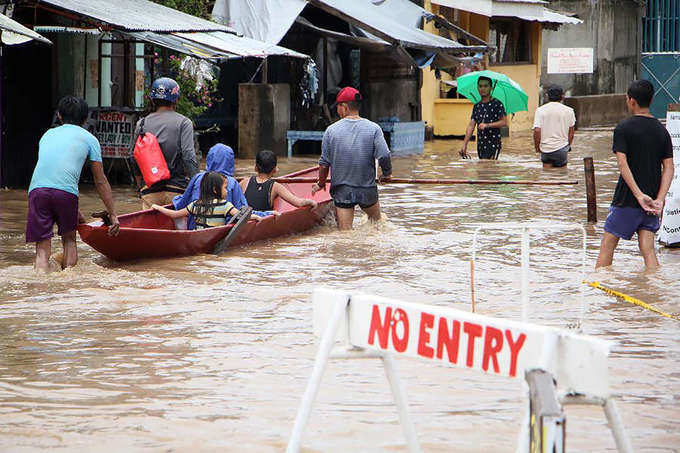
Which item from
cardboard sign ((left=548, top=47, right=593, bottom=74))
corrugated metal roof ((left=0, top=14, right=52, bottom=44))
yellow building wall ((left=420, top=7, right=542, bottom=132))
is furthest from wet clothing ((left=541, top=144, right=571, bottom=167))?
cardboard sign ((left=548, top=47, right=593, bottom=74))

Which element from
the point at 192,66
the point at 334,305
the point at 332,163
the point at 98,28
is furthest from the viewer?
the point at 192,66

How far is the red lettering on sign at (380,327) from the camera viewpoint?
3895 mm

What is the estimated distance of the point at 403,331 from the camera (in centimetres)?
385

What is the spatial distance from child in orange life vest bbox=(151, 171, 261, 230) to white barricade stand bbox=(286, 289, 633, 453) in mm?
6387

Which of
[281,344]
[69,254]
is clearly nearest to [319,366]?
[281,344]

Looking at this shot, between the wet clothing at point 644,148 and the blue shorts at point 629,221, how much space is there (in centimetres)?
8

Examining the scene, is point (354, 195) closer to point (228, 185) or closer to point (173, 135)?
point (228, 185)

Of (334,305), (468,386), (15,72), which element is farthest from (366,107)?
(334,305)

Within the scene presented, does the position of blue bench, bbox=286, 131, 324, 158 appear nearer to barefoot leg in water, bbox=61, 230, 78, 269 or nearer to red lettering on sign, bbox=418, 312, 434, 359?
barefoot leg in water, bbox=61, 230, 78, 269

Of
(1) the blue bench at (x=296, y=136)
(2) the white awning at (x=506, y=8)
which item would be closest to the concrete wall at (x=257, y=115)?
(1) the blue bench at (x=296, y=136)

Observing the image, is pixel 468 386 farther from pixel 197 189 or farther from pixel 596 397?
pixel 197 189

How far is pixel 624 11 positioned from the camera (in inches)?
1363

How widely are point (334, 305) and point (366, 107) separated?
66.7 ft

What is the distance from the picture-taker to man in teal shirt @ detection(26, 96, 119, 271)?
9.05 m
